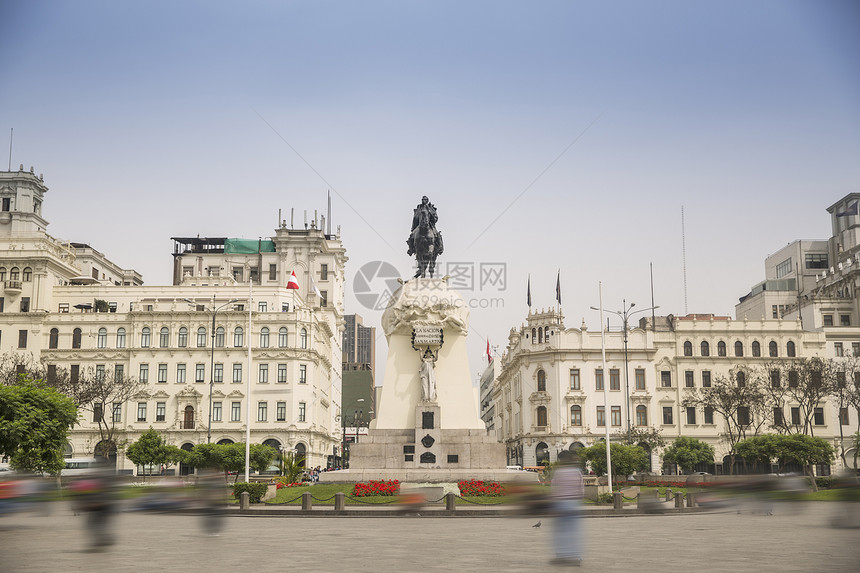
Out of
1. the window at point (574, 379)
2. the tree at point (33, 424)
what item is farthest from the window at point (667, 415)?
the tree at point (33, 424)

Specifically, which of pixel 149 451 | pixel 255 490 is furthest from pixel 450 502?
pixel 149 451

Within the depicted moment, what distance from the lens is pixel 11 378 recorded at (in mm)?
64938

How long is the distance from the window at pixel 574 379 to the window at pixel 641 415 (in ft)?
18.8

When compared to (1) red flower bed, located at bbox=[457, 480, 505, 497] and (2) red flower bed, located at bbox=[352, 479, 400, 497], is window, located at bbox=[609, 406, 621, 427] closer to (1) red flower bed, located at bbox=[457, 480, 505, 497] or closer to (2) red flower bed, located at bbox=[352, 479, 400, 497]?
(1) red flower bed, located at bbox=[457, 480, 505, 497]

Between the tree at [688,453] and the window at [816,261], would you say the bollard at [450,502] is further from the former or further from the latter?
the window at [816,261]

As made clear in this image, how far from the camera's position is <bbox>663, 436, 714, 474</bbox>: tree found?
216ft

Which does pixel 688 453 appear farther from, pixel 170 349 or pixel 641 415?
pixel 170 349

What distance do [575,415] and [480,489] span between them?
173 ft

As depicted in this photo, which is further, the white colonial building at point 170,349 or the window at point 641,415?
the window at point 641,415

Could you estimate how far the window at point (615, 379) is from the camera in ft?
269

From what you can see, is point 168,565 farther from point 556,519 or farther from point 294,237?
point 294,237

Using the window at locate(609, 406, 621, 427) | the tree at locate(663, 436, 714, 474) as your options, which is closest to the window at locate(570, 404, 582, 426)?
the window at locate(609, 406, 621, 427)

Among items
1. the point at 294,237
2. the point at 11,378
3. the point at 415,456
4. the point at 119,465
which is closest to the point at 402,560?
the point at 415,456

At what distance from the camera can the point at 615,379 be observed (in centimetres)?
8225
